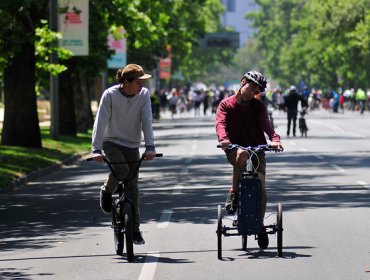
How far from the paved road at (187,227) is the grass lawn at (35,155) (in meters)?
0.49

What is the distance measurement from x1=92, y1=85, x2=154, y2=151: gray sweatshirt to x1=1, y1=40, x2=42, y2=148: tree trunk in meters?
21.8

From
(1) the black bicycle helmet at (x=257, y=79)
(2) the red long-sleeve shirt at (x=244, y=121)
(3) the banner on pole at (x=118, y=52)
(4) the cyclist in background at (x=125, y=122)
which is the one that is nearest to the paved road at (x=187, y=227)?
(4) the cyclist in background at (x=125, y=122)

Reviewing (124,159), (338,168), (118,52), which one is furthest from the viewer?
(118,52)

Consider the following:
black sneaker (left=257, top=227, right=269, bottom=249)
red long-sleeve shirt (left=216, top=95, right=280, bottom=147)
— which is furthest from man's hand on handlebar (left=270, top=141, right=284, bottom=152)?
black sneaker (left=257, top=227, right=269, bottom=249)

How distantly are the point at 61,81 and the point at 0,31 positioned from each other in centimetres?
1184

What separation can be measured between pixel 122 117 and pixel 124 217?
93 cm

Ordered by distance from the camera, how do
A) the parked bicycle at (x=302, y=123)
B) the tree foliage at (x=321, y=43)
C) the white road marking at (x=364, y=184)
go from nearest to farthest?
the white road marking at (x=364, y=184)
the parked bicycle at (x=302, y=123)
the tree foliage at (x=321, y=43)

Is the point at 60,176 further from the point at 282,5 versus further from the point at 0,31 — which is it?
the point at 282,5

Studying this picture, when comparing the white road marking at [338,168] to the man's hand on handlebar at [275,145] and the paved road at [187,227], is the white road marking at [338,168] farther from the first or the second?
the man's hand on handlebar at [275,145]

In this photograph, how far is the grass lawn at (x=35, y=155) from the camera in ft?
82.1

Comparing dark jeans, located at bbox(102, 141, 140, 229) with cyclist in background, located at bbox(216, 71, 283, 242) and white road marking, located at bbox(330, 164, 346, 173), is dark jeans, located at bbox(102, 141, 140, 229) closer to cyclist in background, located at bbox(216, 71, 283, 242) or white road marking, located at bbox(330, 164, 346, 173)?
cyclist in background, located at bbox(216, 71, 283, 242)

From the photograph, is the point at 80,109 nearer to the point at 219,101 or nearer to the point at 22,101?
the point at 22,101

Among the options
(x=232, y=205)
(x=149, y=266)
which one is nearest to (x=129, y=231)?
(x=149, y=266)

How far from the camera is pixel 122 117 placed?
39.4ft
